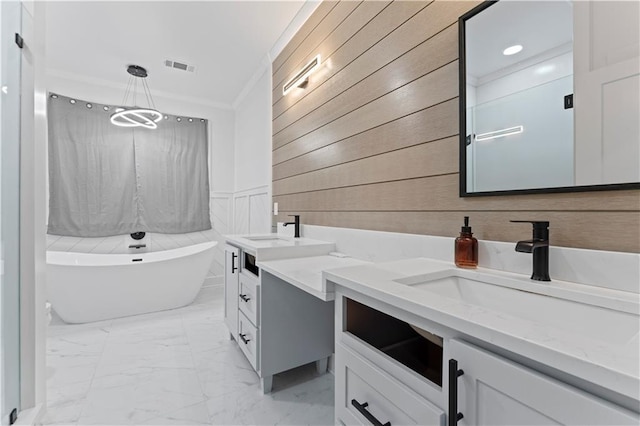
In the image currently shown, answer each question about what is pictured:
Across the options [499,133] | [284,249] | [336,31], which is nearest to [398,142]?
[499,133]

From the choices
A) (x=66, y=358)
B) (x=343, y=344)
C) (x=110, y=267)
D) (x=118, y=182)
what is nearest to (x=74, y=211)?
(x=118, y=182)

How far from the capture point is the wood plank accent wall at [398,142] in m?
0.87

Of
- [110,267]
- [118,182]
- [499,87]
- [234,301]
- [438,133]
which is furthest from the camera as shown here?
[118,182]

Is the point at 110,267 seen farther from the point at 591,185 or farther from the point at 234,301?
the point at 591,185

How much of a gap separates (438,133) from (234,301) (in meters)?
1.74

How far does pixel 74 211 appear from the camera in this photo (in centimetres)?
322

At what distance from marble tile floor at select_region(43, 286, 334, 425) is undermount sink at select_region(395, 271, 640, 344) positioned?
3.47 feet

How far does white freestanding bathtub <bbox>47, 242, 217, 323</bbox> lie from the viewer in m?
2.57

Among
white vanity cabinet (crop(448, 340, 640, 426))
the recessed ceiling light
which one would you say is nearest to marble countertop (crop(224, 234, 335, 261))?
white vanity cabinet (crop(448, 340, 640, 426))

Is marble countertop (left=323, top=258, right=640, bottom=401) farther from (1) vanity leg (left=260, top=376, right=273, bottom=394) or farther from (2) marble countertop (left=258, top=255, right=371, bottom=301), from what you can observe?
(1) vanity leg (left=260, top=376, right=273, bottom=394)

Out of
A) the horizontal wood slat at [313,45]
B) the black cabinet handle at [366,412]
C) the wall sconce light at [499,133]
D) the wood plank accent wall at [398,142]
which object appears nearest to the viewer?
the black cabinet handle at [366,412]

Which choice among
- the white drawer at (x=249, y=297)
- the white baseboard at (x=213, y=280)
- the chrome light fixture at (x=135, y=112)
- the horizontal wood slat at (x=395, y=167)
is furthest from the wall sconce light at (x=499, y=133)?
the white baseboard at (x=213, y=280)

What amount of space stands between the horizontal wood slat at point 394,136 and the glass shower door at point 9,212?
1.55 meters

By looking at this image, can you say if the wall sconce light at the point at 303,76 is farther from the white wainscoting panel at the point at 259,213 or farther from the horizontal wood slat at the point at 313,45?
the white wainscoting panel at the point at 259,213
